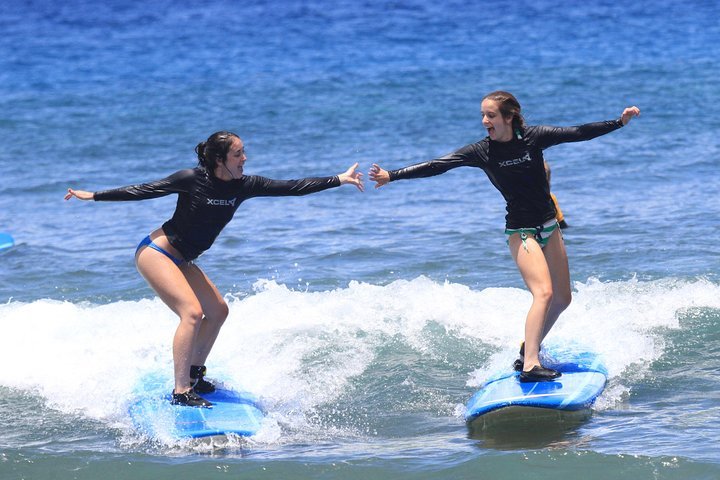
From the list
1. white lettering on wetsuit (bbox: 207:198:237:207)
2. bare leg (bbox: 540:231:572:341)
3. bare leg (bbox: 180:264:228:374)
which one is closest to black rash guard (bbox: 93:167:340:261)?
white lettering on wetsuit (bbox: 207:198:237:207)

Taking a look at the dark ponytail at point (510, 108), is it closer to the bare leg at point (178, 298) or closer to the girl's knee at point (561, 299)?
the girl's knee at point (561, 299)

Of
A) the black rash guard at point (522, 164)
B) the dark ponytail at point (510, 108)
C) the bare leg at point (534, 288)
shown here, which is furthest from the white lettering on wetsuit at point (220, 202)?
the bare leg at point (534, 288)

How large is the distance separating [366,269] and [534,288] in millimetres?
4584

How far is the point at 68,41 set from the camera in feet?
113

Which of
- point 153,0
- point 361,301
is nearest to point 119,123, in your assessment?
point 361,301

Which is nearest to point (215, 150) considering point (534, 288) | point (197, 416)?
point (197, 416)

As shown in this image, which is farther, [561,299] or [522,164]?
[561,299]

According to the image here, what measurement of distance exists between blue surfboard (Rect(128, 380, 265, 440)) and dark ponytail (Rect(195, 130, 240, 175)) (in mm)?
1601

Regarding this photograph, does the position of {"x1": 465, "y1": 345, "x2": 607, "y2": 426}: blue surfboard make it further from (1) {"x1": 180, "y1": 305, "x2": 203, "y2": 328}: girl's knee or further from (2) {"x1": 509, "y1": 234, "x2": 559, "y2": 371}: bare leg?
(1) {"x1": 180, "y1": 305, "x2": 203, "y2": 328}: girl's knee

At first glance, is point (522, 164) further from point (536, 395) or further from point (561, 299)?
point (536, 395)

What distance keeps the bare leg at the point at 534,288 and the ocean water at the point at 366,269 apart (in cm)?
60

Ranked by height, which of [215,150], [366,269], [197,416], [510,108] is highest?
[510,108]

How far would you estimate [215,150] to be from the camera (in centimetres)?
729

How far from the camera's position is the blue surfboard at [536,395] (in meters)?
7.34
